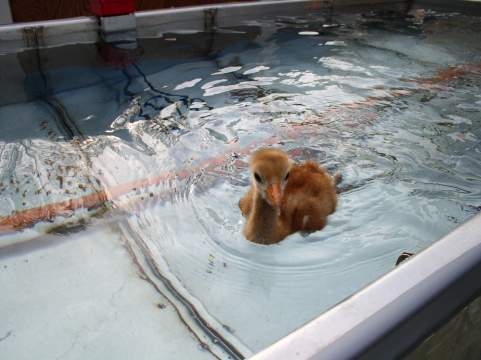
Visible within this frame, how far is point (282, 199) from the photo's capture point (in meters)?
2.14

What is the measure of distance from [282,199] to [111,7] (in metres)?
3.17

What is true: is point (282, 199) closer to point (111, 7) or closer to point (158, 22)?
point (111, 7)

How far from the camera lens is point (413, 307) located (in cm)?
87

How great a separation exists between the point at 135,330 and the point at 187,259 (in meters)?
0.42

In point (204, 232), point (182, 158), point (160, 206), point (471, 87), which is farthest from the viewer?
point (471, 87)

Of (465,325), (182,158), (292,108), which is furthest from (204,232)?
(292,108)

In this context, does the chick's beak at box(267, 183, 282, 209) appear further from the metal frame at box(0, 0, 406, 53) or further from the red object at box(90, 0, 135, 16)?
the metal frame at box(0, 0, 406, 53)

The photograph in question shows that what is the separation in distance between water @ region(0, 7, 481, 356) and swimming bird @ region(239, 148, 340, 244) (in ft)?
0.22

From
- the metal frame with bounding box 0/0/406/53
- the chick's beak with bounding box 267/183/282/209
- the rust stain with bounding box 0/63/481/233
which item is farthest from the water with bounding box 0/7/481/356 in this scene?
the chick's beak with bounding box 267/183/282/209

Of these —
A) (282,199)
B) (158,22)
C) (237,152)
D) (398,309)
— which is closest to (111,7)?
(158,22)

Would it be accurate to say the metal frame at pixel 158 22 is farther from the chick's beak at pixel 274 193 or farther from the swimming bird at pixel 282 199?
the chick's beak at pixel 274 193

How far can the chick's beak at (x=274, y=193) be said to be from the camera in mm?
1846

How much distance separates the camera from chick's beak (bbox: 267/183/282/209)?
1.85 meters

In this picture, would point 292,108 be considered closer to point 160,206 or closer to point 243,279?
point 160,206
